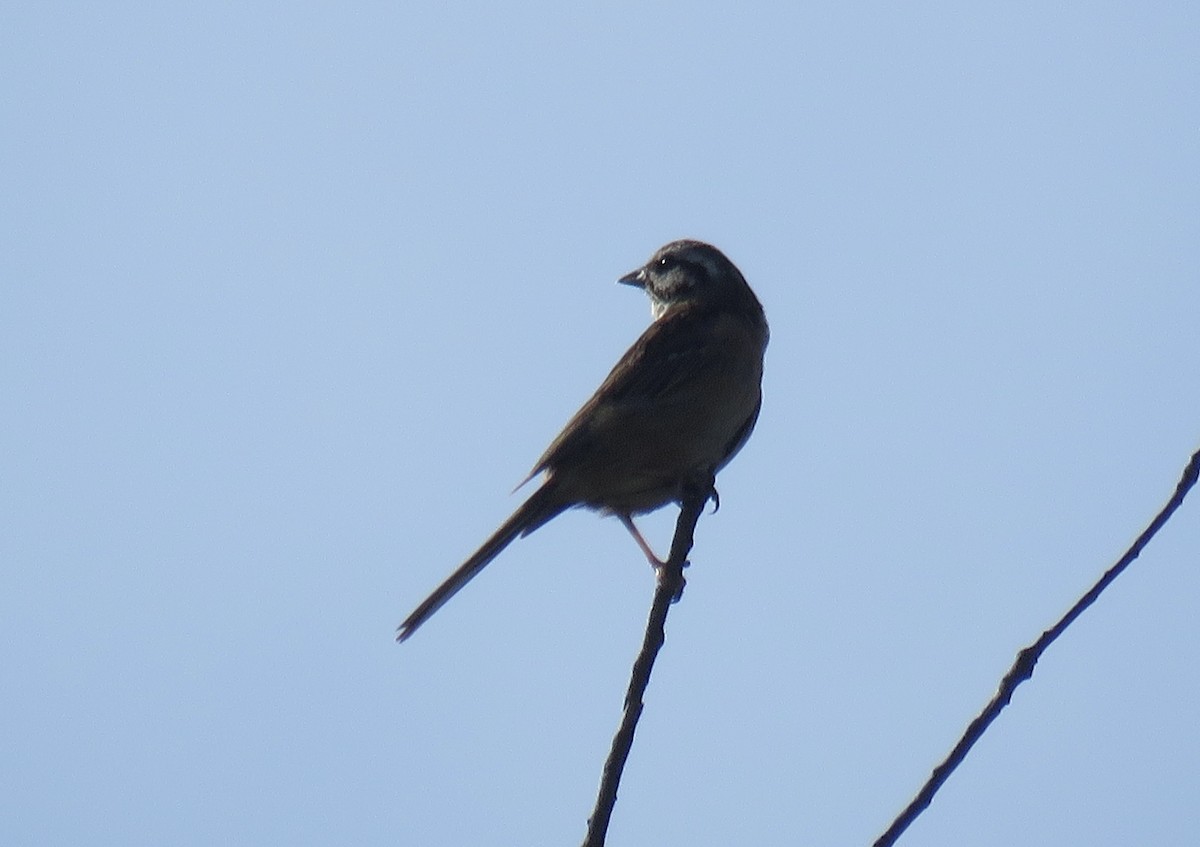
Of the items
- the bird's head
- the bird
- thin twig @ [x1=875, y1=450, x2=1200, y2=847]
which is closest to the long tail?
the bird

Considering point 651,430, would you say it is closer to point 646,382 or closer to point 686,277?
point 646,382

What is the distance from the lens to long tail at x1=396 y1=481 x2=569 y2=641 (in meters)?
6.55

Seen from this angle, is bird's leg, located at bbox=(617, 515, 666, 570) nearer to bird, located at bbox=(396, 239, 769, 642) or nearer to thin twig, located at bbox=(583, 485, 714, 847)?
bird, located at bbox=(396, 239, 769, 642)

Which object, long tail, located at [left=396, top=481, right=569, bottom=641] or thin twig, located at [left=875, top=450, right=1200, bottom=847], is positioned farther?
long tail, located at [left=396, top=481, right=569, bottom=641]

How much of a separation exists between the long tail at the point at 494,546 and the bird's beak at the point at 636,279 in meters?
2.13

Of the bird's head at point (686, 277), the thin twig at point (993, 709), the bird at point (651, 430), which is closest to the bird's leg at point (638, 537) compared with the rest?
the bird at point (651, 430)

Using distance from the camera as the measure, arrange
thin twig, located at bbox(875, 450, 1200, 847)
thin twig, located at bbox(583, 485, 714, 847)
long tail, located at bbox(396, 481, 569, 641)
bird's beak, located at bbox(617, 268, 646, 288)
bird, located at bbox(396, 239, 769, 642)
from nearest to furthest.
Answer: thin twig, located at bbox(875, 450, 1200, 847) → thin twig, located at bbox(583, 485, 714, 847) → long tail, located at bbox(396, 481, 569, 641) → bird, located at bbox(396, 239, 769, 642) → bird's beak, located at bbox(617, 268, 646, 288)

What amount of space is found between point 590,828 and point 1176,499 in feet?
5.26

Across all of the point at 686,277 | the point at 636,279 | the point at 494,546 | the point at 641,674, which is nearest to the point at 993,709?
the point at 641,674

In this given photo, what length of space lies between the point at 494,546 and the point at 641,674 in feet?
9.09

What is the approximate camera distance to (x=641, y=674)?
4.10 m

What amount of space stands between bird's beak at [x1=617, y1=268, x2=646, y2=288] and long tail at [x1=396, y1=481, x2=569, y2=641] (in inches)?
83.9

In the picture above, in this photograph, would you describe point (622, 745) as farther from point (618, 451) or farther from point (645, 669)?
point (618, 451)

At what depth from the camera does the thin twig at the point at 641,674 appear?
3752 millimetres
